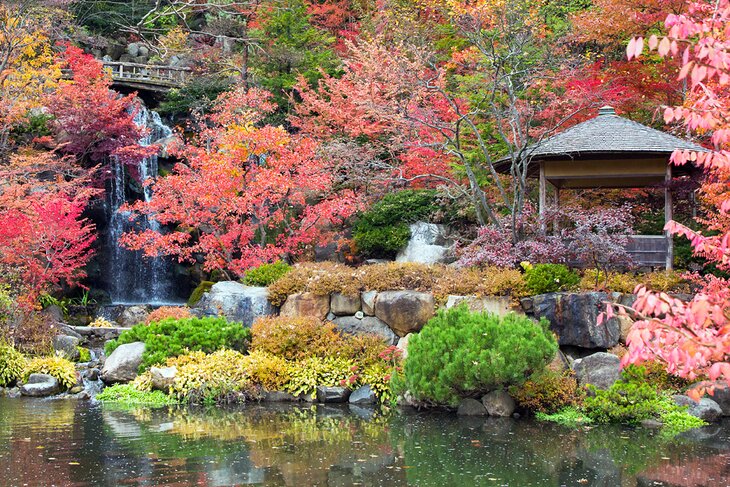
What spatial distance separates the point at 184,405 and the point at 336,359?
2401 mm

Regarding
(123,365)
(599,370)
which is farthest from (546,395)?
(123,365)

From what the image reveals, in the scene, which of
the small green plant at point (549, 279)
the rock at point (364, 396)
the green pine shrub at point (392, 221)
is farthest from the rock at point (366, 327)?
the green pine shrub at point (392, 221)

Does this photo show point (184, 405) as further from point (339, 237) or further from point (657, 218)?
point (657, 218)

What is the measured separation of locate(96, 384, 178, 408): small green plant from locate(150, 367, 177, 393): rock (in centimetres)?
10

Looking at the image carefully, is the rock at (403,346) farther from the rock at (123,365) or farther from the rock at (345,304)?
the rock at (123,365)

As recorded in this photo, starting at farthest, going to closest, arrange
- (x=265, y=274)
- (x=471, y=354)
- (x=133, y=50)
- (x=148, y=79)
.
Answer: (x=133, y=50), (x=148, y=79), (x=265, y=274), (x=471, y=354)

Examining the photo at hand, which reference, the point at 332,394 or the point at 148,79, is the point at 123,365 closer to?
the point at 332,394

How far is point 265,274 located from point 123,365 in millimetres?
3181

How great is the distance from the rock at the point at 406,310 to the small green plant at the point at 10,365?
619cm

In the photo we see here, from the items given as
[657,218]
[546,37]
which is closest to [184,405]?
[657,218]

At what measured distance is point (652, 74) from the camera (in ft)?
54.2

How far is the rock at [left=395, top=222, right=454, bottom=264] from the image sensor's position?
1623cm

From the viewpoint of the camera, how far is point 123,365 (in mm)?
12039

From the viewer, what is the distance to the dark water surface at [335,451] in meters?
6.61
